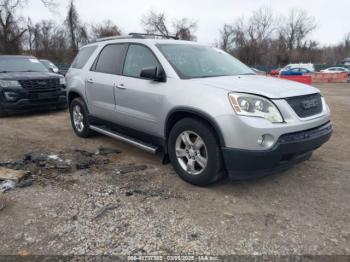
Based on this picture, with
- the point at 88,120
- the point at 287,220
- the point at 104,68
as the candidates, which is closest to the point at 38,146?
the point at 88,120

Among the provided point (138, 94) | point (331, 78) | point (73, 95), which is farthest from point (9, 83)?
point (331, 78)

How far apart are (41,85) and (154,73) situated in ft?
18.5

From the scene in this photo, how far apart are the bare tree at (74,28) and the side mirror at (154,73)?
46025mm

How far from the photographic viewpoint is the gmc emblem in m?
3.41

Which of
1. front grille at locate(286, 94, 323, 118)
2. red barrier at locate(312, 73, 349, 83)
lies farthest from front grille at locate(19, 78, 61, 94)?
red barrier at locate(312, 73, 349, 83)

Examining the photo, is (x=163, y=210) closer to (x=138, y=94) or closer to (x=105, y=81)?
(x=138, y=94)

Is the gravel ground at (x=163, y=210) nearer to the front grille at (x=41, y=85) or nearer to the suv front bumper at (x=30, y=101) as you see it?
the suv front bumper at (x=30, y=101)

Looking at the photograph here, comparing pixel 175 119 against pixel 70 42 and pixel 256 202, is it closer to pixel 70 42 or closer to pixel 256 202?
pixel 256 202

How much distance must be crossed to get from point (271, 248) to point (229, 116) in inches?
51.1

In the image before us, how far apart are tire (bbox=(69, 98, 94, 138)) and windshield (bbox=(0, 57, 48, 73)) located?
3946mm

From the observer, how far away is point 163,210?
10.5 ft

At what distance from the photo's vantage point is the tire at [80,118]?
18.6ft

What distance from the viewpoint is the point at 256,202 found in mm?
3361

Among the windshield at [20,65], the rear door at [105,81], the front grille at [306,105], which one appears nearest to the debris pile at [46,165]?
the rear door at [105,81]
